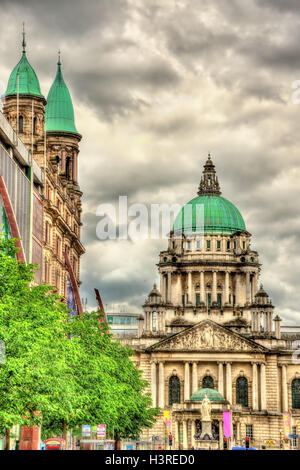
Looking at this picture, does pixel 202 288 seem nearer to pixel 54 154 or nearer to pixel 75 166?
pixel 75 166

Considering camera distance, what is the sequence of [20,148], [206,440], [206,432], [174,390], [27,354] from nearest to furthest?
1. [27,354]
2. [20,148]
3. [206,440]
4. [206,432]
5. [174,390]

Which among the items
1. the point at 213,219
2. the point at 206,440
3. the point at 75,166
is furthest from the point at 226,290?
the point at 206,440

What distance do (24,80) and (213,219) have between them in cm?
9570

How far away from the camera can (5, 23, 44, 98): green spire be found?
10281cm

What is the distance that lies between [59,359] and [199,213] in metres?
150

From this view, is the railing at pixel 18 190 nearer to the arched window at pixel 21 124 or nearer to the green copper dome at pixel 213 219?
the arched window at pixel 21 124

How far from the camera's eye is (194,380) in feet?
521

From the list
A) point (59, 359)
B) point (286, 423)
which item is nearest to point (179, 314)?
point (286, 423)

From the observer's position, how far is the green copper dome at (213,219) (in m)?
194

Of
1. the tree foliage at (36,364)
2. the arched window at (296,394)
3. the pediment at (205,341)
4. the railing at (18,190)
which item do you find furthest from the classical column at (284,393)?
the tree foliage at (36,364)

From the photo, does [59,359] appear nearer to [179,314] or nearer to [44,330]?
[44,330]

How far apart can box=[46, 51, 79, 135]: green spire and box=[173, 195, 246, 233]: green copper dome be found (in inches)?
2820

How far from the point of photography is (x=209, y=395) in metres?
146

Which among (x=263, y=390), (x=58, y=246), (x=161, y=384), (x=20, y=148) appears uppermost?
(x=20, y=148)
